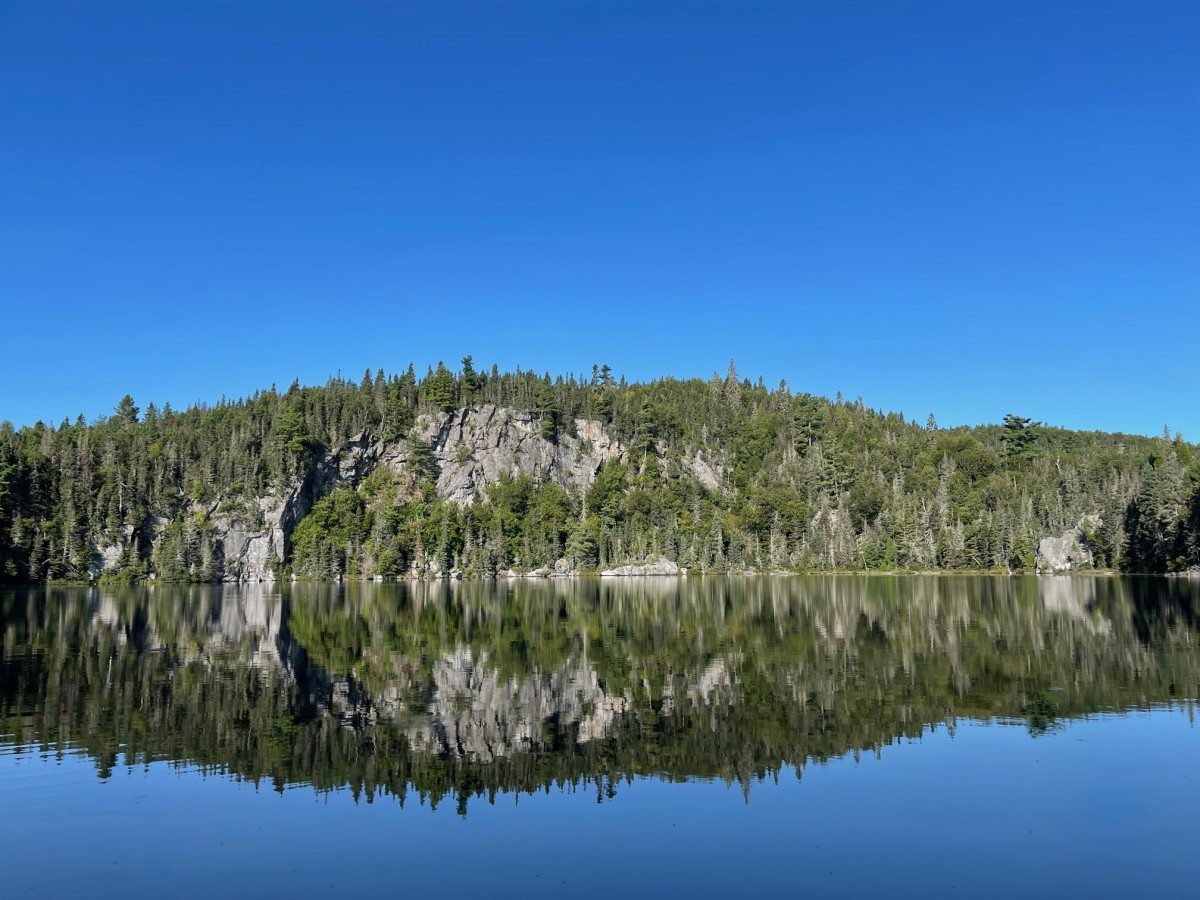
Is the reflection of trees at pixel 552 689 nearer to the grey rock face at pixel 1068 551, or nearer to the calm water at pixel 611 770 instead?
the calm water at pixel 611 770

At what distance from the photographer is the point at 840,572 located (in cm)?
19100

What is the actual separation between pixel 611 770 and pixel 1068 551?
622 feet

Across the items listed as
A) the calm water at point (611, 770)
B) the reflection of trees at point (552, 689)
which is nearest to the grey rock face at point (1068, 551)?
the reflection of trees at point (552, 689)

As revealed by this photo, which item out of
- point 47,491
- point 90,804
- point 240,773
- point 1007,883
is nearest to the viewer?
point 1007,883

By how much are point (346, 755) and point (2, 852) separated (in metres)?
8.74

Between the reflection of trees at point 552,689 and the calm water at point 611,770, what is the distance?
19cm

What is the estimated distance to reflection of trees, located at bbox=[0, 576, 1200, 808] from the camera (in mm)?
24406

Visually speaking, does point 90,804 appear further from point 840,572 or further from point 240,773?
point 840,572

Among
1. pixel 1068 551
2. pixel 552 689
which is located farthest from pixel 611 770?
pixel 1068 551

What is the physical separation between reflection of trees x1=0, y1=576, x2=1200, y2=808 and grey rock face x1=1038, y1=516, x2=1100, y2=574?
411 feet

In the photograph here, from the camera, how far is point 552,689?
Answer: 115ft

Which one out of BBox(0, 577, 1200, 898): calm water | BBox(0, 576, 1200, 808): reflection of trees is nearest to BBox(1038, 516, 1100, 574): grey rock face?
BBox(0, 576, 1200, 808): reflection of trees

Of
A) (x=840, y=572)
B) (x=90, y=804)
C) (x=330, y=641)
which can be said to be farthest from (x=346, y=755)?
(x=840, y=572)

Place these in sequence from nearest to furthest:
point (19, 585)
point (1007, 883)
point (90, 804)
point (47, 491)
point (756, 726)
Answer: point (1007, 883)
point (90, 804)
point (756, 726)
point (19, 585)
point (47, 491)
